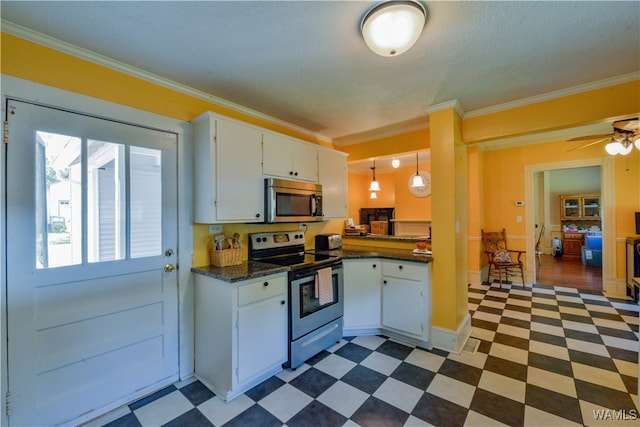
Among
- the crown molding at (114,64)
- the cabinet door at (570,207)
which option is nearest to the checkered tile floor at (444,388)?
the crown molding at (114,64)

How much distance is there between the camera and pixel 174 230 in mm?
2102

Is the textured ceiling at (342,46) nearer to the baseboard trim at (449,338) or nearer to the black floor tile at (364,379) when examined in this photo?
the baseboard trim at (449,338)

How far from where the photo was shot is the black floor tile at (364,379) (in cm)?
197

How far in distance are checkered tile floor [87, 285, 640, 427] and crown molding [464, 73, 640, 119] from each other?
7.49 ft

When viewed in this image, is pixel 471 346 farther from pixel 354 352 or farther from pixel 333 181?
pixel 333 181

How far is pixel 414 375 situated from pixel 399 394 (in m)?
0.29

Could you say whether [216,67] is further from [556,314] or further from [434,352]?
[556,314]

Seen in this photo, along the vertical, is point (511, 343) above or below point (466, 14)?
below

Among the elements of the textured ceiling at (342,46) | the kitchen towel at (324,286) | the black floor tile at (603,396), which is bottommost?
the black floor tile at (603,396)

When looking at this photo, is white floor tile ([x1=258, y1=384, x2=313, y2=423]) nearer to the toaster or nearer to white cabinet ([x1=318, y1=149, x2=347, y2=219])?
the toaster

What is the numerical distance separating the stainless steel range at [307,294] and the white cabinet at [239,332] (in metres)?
0.09

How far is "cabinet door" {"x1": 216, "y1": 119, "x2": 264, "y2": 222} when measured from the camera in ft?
7.04

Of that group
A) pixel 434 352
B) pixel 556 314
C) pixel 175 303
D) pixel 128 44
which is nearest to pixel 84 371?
pixel 175 303

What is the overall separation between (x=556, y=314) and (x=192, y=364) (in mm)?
4123
